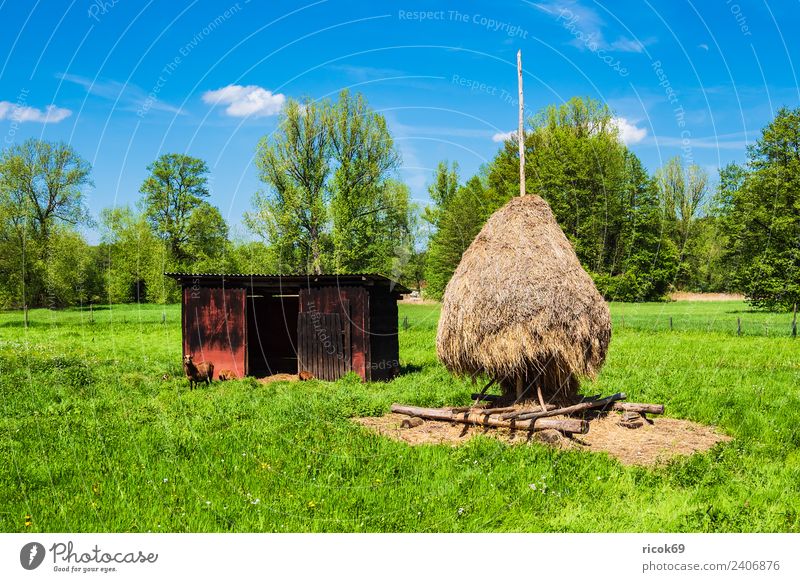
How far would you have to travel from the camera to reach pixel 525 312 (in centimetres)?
1034

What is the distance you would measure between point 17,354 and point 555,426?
19.1 metres

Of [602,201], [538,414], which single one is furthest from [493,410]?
[602,201]

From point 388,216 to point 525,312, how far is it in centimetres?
2681

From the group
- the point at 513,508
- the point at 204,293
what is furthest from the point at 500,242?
the point at 204,293

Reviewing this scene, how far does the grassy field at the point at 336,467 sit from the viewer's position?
6.84 meters

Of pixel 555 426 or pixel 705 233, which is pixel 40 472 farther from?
pixel 705 233

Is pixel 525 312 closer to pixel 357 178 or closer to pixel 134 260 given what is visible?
pixel 357 178

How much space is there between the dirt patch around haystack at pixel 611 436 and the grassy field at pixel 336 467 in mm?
423

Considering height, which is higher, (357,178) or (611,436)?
(357,178)

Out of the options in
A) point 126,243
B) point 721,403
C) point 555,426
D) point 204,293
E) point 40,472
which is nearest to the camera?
point 40,472

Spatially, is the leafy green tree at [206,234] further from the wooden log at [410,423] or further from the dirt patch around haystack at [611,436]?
the dirt patch around haystack at [611,436]

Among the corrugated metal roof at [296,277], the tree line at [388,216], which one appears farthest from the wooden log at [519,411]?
the tree line at [388,216]

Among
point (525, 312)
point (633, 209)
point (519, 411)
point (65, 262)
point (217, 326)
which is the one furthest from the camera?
point (633, 209)

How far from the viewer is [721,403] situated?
12.9 m
